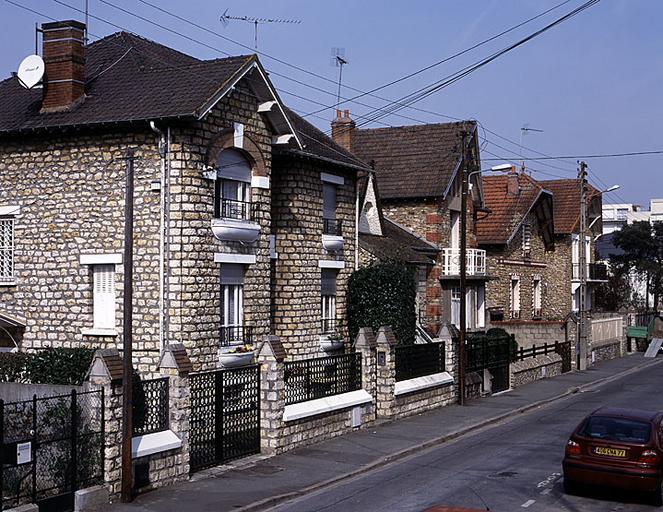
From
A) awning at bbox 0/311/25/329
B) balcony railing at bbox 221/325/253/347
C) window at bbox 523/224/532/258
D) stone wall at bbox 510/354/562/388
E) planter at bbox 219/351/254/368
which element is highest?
window at bbox 523/224/532/258

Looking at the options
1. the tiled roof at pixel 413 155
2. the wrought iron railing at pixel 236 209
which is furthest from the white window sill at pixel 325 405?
the tiled roof at pixel 413 155

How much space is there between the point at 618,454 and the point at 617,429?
21.1 inches

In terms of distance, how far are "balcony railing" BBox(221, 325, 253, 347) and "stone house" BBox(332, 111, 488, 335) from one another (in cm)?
1407

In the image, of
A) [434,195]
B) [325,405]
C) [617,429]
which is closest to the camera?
[617,429]

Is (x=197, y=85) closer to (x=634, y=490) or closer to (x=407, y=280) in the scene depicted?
(x=407, y=280)

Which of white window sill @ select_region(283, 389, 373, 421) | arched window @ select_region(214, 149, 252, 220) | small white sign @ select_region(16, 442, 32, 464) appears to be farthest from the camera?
arched window @ select_region(214, 149, 252, 220)

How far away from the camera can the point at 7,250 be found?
24.2m

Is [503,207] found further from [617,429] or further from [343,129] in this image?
[617,429]

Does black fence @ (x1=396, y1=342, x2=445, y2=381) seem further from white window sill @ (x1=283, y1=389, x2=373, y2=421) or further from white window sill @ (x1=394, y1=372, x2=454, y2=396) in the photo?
white window sill @ (x1=283, y1=389, x2=373, y2=421)

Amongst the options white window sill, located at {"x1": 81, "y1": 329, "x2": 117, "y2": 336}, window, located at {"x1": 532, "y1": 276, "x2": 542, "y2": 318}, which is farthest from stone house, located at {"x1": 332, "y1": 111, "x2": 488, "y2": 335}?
white window sill, located at {"x1": 81, "y1": 329, "x2": 117, "y2": 336}

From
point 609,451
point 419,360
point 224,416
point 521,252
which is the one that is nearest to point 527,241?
point 521,252

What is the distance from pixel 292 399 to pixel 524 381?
18.0 meters

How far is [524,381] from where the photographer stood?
1444 inches

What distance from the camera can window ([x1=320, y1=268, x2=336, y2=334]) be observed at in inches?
1158
